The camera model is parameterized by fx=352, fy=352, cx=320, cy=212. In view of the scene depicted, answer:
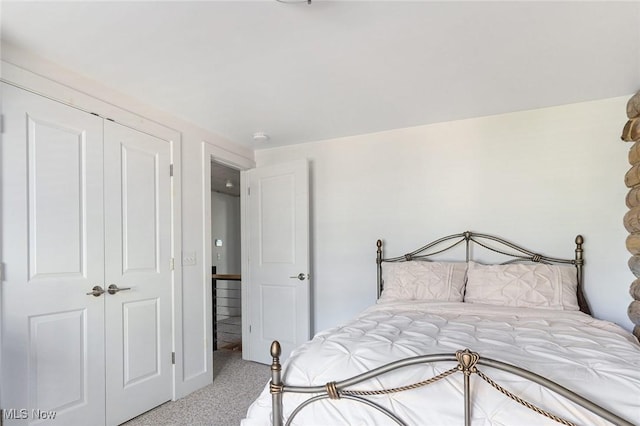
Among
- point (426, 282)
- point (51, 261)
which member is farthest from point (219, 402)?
point (426, 282)

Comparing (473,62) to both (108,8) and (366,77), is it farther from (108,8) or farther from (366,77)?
(108,8)

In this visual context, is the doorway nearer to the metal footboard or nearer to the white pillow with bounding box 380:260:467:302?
the white pillow with bounding box 380:260:467:302

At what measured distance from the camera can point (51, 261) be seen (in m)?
2.02

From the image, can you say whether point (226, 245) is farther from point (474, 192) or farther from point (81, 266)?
point (474, 192)

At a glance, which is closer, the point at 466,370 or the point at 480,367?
the point at 466,370

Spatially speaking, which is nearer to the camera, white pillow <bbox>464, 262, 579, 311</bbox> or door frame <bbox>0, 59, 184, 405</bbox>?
door frame <bbox>0, 59, 184, 405</bbox>

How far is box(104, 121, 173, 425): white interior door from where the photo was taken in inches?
93.1

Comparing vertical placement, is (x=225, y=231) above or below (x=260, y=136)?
below

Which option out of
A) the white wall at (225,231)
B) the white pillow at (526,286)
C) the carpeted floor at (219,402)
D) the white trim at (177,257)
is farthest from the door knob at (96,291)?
the white wall at (225,231)

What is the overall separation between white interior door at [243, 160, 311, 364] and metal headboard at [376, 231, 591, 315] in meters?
0.78

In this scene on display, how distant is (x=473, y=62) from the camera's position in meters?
2.09

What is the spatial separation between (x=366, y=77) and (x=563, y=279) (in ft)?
6.46

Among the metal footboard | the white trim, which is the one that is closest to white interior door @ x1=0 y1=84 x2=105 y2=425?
the white trim

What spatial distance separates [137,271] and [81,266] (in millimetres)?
408
